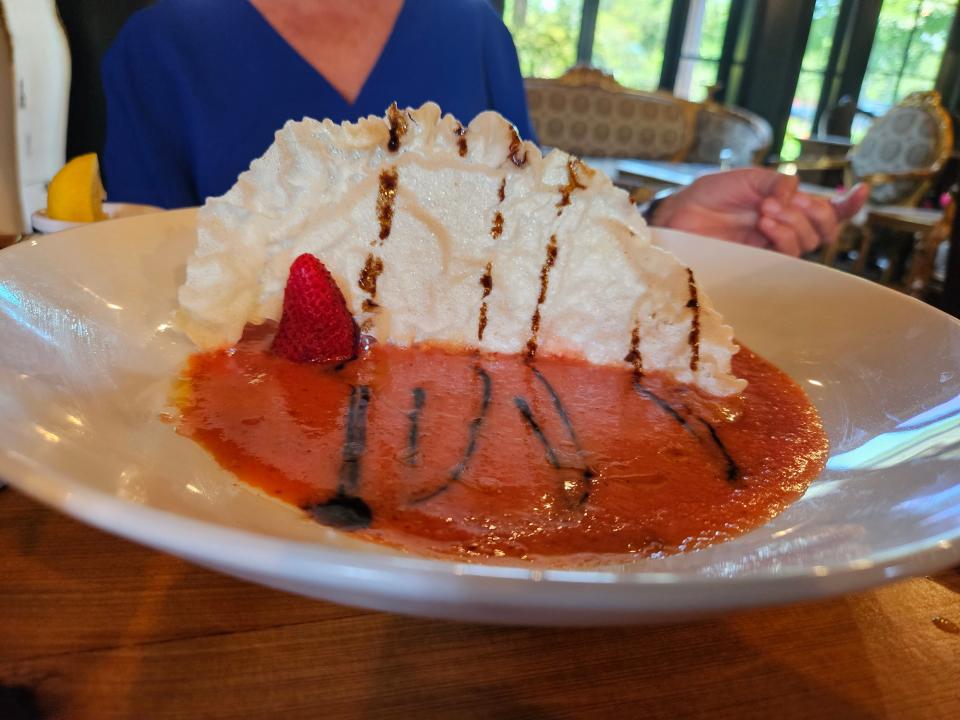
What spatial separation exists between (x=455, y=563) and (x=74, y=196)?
4.15 ft

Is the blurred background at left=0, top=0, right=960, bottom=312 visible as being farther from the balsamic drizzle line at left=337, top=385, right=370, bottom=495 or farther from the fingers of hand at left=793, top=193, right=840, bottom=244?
the balsamic drizzle line at left=337, top=385, right=370, bottom=495

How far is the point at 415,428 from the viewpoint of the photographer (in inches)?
30.6

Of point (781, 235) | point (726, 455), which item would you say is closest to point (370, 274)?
point (726, 455)

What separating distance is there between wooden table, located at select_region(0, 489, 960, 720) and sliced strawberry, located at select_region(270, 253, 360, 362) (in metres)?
0.37

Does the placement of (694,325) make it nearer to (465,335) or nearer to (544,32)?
(465,335)

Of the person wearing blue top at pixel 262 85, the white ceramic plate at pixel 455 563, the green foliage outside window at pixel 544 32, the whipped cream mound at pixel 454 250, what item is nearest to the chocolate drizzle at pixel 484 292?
the whipped cream mound at pixel 454 250

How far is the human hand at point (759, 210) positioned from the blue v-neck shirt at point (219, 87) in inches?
26.6

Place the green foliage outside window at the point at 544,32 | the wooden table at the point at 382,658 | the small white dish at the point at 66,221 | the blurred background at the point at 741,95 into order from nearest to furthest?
the wooden table at the point at 382,658 → the small white dish at the point at 66,221 → the blurred background at the point at 741,95 → the green foliage outside window at the point at 544,32

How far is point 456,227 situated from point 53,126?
2.96m

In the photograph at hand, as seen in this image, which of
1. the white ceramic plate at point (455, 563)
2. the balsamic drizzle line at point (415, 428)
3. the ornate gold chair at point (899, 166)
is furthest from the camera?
the ornate gold chair at point (899, 166)

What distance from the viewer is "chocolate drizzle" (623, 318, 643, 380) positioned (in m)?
0.98

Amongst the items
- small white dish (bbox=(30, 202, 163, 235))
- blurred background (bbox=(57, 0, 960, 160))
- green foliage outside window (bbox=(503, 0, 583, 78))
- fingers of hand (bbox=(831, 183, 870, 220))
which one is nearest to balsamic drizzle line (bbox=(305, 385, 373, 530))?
small white dish (bbox=(30, 202, 163, 235))

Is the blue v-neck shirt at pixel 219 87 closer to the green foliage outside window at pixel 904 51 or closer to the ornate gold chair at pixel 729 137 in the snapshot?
the ornate gold chair at pixel 729 137

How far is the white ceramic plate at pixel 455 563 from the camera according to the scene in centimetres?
33
